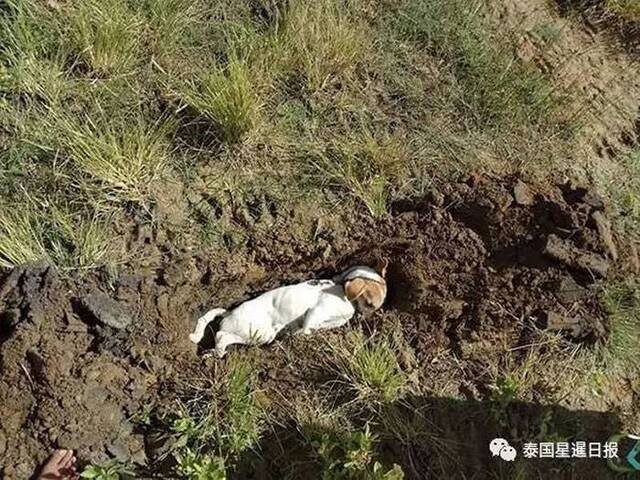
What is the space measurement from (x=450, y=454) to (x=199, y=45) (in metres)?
2.40

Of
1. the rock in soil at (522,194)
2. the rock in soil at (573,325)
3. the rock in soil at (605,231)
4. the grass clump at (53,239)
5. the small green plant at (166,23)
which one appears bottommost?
the grass clump at (53,239)

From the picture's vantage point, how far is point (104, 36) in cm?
350

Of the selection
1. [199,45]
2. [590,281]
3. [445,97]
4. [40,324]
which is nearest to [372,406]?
[590,281]

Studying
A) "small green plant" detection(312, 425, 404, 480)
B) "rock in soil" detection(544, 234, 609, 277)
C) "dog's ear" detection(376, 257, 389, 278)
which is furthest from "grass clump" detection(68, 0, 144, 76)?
"rock in soil" detection(544, 234, 609, 277)

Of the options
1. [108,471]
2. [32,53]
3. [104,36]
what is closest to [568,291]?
[108,471]

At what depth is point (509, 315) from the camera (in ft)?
10.4

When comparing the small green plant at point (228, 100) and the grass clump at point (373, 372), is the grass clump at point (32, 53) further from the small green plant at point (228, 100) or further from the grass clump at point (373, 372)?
the grass clump at point (373, 372)

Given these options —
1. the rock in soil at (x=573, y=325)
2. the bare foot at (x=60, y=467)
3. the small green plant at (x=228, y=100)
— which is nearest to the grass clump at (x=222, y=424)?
the bare foot at (x=60, y=467)

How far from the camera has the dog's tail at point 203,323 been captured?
311cm

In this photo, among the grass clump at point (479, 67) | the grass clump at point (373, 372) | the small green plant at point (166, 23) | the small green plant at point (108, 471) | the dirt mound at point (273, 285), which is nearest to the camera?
the small green plant at point (108, 471)

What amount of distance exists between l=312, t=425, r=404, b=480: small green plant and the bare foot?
93cm

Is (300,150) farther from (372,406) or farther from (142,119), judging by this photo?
(372,406)

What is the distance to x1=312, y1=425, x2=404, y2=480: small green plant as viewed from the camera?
8.95 feet

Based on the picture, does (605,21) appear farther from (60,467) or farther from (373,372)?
(60,467)
